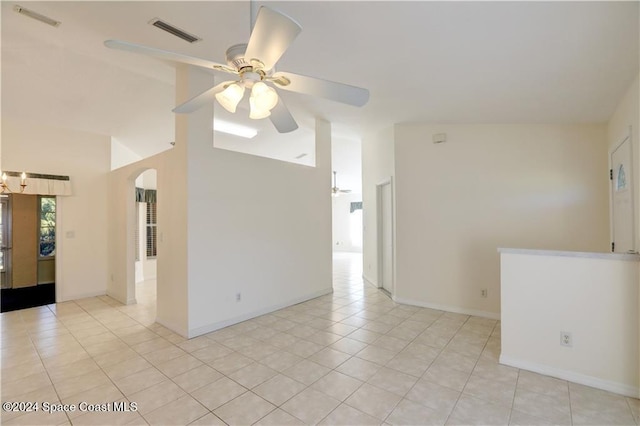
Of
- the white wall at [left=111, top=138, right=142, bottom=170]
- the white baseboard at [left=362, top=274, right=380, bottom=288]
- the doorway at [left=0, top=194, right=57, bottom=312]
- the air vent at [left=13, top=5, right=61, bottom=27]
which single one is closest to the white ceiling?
the air vent at [left=13, top=5, right=61, bottom=27]

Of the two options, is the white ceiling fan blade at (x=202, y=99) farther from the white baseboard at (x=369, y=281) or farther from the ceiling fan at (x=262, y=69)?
the white baseboard at (x=369, y=281)

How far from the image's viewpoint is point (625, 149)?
9.52 feet

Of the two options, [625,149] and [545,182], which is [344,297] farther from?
[625,149]

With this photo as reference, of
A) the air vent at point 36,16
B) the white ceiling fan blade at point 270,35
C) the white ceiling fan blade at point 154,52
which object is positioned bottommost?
→ the white ceiling fan blade at point 270,35

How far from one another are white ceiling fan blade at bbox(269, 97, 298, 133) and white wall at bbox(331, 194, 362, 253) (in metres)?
11.1

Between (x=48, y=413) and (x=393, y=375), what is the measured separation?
8.66 ft

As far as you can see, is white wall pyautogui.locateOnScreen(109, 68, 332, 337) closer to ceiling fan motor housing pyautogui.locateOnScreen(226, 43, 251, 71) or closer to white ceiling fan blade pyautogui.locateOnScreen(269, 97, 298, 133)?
white ceiling fan blade pyautogui.locateOnScreen(269, 97, 298, 133)

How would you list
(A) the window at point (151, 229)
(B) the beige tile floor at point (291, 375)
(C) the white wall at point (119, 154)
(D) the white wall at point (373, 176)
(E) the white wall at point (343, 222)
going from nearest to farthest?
(B) the beige tile floor at point (291, 375), (D) the white wall at point (373, 176), (C) the white wall at point (119, 154), (A) the window at point (151, 229), (E) the white wall at point (343, 222)

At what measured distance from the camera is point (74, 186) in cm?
505

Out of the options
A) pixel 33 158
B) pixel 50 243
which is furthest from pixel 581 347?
pixel 50 243

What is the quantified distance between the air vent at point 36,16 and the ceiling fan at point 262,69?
170 cm

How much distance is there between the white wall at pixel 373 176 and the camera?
5030 millimetres

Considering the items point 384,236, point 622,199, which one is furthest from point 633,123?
point 384,236

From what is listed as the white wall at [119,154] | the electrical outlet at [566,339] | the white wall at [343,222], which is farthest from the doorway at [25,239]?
the white wall at [343,222]
